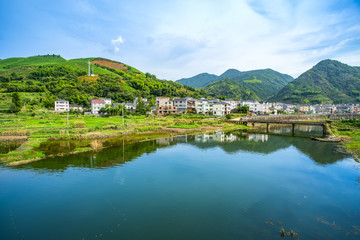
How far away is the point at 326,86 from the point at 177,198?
189 meters

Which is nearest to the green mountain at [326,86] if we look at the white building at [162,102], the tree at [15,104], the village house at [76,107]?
the white building at [162,102]

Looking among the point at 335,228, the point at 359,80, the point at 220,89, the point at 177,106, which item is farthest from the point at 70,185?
the point at 359,80

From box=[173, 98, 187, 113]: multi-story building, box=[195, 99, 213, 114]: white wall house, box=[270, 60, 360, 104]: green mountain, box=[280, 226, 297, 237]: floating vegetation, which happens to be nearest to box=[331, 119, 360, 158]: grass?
box=[280, 226, 297, 237]: floating vegetation

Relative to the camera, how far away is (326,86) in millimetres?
151875

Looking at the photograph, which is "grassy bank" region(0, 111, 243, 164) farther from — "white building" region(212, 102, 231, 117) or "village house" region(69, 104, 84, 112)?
"white building" region(212, 102, 231, 117)

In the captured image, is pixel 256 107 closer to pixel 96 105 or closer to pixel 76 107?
pixel 96 105

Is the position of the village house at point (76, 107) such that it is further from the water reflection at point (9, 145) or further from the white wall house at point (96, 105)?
the water reflection at point (9, 145)

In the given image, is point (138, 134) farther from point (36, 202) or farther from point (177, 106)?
point (177, 106)

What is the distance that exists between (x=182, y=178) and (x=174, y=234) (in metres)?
7.43

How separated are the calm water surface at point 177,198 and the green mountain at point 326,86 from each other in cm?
13893

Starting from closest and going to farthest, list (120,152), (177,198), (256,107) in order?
1. (177,198)
2. (120,152)
3. (256,107)

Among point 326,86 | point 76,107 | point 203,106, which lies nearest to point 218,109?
point 203,106

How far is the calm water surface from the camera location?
9.97 meters

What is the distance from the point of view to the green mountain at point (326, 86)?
13262 cm
